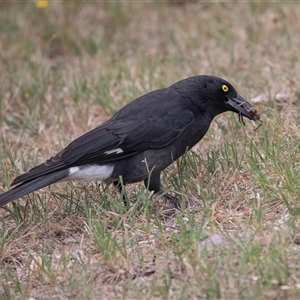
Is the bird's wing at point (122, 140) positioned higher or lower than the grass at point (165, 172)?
higher

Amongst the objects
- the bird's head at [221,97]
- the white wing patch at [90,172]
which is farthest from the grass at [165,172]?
the bird's head at [221,97]

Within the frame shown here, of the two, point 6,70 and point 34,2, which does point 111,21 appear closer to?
point 34,2

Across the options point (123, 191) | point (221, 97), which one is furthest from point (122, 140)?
point (221, 97)

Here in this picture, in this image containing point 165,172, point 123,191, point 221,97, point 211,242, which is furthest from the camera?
point 165,172

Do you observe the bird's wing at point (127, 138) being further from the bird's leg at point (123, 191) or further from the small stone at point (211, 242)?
the small stone at point (211, 242)

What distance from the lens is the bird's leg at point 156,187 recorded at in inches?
209

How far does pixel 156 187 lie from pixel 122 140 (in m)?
0.42

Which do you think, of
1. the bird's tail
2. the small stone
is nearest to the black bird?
the bird's tail

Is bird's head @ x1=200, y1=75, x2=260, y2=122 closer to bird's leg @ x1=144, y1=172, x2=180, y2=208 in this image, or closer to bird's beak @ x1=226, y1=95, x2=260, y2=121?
bird's beak @ x1=226, y1=95, x2=260, y2=121

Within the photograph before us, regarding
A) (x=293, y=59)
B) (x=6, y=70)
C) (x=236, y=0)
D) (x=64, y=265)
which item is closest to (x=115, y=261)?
(x=64, y=265)

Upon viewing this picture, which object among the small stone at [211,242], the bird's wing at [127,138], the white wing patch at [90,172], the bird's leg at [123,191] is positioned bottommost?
the small stone at [211,242]

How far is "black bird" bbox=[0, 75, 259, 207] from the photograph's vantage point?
5.32 m

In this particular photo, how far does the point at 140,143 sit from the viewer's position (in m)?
5.46

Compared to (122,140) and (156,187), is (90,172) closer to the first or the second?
(122,140)
